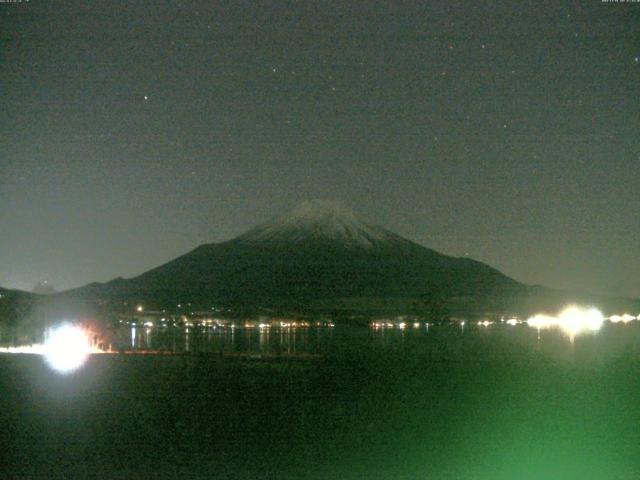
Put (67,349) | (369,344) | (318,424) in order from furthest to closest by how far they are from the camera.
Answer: (369,344) → (67,349) → (318,424)

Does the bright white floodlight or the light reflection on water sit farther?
the light reflection on water

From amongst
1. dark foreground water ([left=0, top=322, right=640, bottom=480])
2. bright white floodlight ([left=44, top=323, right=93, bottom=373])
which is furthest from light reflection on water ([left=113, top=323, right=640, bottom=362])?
dark foreground water ([left=0, top=322, right=640, bottom=480])

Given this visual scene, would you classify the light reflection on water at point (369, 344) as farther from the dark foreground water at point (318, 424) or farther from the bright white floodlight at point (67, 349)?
the dark foreground water at point (318, 424)

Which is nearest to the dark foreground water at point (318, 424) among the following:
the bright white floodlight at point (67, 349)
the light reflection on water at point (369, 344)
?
the bright white floodlight at point (67, 349)

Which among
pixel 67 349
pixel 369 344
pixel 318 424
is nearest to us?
pixel 318 424

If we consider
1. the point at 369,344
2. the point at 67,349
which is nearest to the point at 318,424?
the point at 67,349

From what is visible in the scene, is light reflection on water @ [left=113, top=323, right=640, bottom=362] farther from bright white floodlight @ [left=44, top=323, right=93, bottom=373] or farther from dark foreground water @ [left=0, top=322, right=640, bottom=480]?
dark foreground water @ [left=0, top=322, right=640, bottom=480]

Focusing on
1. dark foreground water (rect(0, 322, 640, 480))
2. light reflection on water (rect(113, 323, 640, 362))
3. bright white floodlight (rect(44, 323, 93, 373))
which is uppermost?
bright white floodlight (rect(44, 323, 93, 373))

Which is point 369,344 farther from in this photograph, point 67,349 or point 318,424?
point 318,424

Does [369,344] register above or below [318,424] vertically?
below
